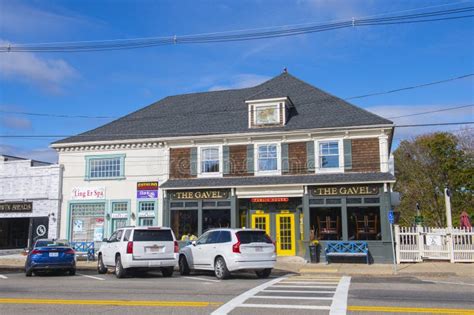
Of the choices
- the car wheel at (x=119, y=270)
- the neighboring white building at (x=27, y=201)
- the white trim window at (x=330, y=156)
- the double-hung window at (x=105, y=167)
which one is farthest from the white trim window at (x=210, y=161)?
the car wheel at (x=119, y=270)

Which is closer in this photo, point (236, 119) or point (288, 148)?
point (288, 148)

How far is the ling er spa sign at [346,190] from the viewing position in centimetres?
2302

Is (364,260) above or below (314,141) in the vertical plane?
below

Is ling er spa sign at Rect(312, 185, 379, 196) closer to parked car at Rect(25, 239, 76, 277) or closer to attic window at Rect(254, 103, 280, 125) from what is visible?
attic window at Rect(254, 103, 280, 125)

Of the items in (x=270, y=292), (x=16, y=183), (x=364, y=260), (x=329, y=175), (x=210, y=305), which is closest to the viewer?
(x=210, y=305)

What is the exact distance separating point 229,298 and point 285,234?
48.3ft

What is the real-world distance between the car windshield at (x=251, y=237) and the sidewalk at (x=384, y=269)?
354 centimetres

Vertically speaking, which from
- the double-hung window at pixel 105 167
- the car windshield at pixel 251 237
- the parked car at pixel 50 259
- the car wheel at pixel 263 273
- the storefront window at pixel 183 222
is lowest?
the car wheel at pixel 263 273

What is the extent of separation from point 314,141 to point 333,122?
4.51 ft

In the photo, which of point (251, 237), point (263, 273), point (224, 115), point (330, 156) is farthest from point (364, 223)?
point (224, 115)

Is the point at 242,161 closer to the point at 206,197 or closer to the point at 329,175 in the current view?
the point at 206,197

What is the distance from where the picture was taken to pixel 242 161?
25828 mm

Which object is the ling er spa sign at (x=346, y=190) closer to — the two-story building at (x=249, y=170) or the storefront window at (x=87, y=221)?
the two-story building at (x=249, y=170)

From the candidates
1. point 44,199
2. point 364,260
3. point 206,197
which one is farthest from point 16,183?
point 364,260
